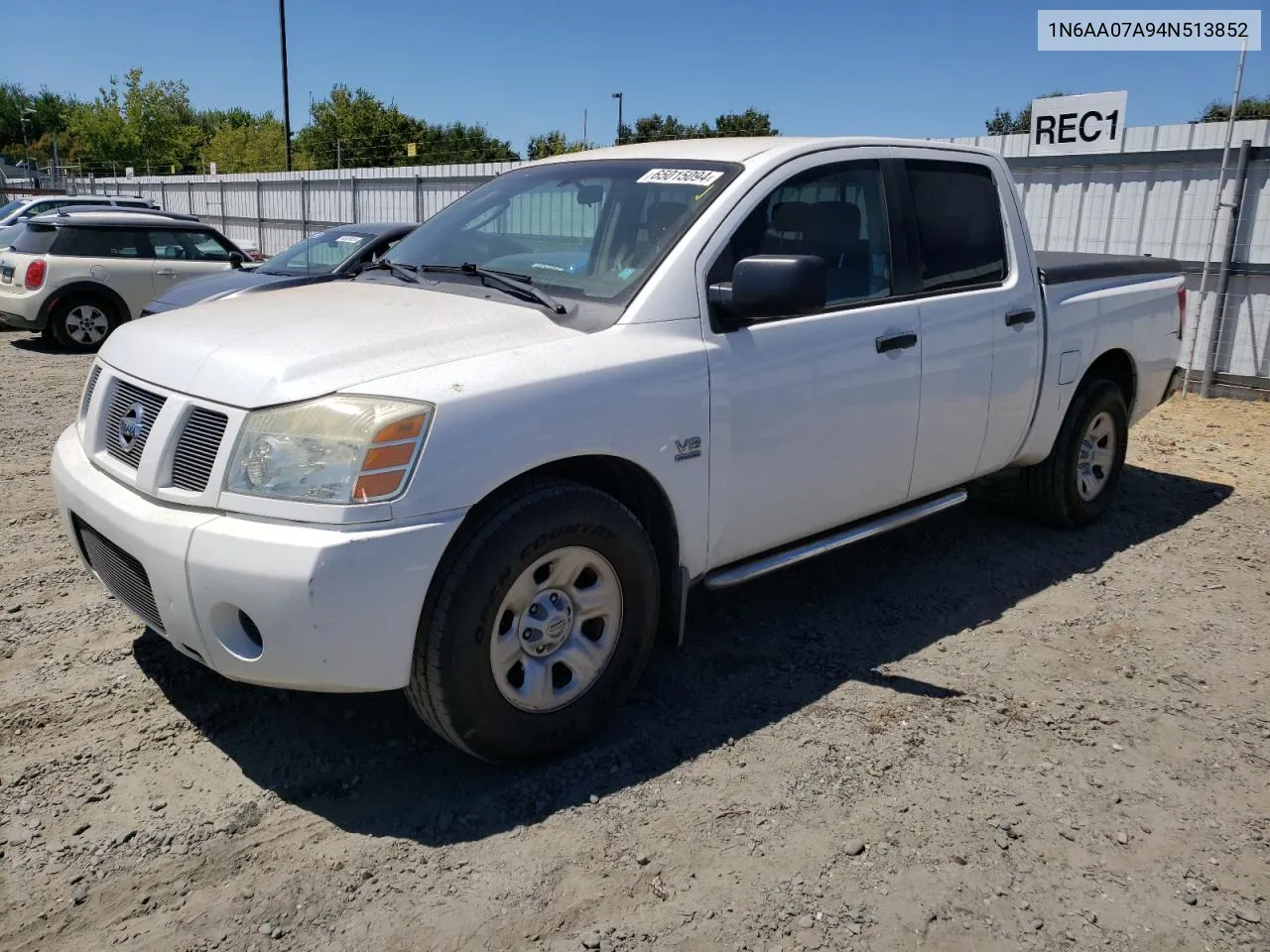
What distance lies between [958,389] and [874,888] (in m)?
2.32

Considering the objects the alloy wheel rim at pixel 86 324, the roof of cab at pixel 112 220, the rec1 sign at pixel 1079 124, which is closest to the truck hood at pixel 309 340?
the rec1 sign at pixel 1079 124

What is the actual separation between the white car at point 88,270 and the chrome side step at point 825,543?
963 cm

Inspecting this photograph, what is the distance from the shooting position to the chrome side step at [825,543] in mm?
3623

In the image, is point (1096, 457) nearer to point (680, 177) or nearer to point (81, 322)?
point (680, 177)

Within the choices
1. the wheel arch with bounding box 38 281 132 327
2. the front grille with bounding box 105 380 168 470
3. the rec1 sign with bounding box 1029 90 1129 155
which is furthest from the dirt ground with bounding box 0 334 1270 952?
the wheel arch with bounding box 38 281 132 327

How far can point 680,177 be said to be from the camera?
3.74 meters

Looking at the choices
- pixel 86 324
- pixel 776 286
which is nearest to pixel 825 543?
pixel 776 286

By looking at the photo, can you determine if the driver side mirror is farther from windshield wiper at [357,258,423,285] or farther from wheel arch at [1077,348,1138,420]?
wheel arch at [1077,348,1138,420]

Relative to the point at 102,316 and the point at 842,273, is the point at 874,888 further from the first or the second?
the point at 102,316

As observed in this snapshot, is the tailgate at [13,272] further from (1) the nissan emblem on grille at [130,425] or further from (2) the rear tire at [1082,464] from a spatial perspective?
(2) the rear tire at [1082,464]

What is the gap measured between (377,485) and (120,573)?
1009 mm

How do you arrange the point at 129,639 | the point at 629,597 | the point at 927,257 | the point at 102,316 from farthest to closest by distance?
the point at 102,316 → the point at 927,257 → the point at 129,639 → the point at 629,597

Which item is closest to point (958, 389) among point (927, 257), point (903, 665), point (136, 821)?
point (927, 257)

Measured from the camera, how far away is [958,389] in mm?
4328
